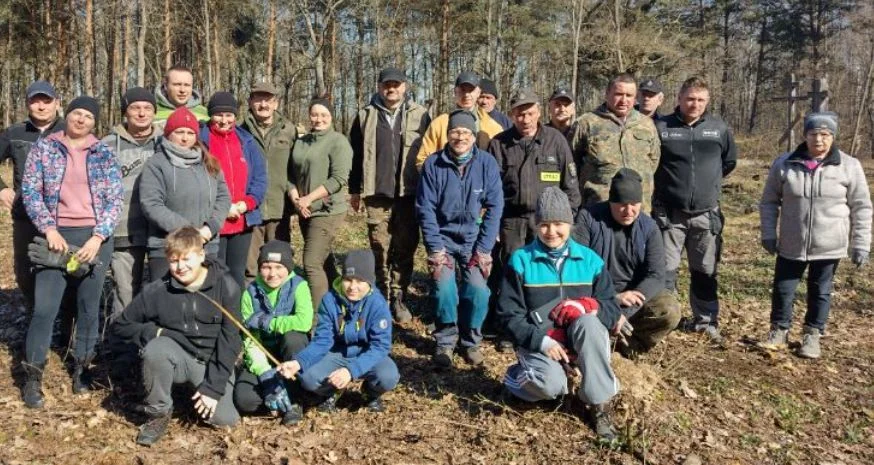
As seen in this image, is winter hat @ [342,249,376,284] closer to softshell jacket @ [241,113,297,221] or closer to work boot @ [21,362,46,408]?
softshell jacket @ [241,113,297,221]

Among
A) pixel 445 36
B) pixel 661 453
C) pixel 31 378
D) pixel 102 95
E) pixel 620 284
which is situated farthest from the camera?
pixel 102 95

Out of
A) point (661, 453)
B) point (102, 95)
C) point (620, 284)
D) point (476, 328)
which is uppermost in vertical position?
point (102, 95)

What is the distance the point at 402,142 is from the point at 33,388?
3.55m

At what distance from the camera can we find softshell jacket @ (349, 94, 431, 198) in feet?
19.4

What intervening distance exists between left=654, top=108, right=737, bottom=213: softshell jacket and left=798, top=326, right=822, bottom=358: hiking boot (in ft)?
4.51

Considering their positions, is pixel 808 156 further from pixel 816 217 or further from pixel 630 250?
pixel 630 250

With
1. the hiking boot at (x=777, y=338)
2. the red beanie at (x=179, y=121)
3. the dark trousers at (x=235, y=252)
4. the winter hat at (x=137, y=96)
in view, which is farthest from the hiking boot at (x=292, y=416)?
the hiking boot at (x=777, y=338)

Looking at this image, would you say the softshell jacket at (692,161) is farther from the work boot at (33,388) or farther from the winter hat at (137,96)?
the work boot at (33,388)

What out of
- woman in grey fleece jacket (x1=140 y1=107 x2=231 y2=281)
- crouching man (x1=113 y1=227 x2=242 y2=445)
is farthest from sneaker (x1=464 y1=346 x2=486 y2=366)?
woman in grey fleece jacket (x1=140 y1=107 x2=231 y2=281)

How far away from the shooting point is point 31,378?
4355mm

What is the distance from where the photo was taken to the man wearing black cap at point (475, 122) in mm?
5633

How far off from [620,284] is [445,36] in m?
19.5

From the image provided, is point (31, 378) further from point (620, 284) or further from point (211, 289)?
point (620, 284)

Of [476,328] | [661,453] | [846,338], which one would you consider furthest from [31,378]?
[846,338]
